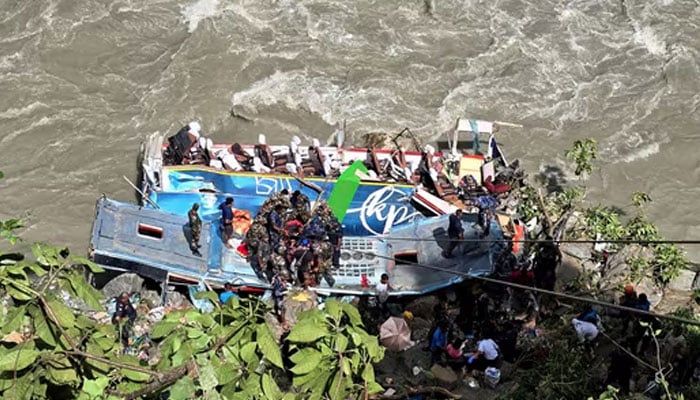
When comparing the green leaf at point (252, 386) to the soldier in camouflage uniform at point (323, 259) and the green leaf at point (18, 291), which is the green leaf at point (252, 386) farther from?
the soldier in camouflage uniform at point (323, 259)

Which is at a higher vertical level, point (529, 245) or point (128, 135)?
point (128, 135)

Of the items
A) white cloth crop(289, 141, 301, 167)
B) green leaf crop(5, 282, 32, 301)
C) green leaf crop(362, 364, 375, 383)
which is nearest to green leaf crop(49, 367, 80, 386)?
green leaf crop(5, 282, 32, 301)

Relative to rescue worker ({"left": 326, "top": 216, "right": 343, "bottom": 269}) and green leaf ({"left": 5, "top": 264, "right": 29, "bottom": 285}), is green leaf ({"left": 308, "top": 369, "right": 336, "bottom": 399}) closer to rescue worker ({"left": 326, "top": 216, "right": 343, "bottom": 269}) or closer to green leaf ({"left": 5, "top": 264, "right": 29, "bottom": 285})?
green leaf ({"left": 5, "top": 264, "right": 29, "bottom": 285})

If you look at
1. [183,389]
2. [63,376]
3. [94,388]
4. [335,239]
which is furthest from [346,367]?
[335,239]

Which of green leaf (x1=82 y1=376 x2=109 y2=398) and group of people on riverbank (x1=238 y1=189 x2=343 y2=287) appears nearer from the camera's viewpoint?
green leaf (x1=82 y1=376 x2=109 y2=398)

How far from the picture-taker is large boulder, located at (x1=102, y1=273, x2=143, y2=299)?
12.4 metres

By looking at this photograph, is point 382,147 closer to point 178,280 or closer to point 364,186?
point 364,186

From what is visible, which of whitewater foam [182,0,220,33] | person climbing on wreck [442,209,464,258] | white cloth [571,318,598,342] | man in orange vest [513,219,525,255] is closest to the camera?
white cloth [571,318,598,342]

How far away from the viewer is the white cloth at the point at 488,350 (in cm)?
1091

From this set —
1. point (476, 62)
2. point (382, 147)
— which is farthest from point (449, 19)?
point (382, 147)

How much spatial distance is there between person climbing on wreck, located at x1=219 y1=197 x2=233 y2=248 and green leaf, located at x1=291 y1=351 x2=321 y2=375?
Result: 9489 mm

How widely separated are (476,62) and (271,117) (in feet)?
16.8

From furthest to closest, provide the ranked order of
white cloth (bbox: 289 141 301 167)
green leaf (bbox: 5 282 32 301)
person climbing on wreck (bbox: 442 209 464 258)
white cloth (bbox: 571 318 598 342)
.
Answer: white cloth (bbox: 289 141 301 167) < person climbing on wreck (bbox: 442 209 464 258) < white cloth (bbox: 571 318 598 342) < green leaf (bbox: 5 282 32 301)

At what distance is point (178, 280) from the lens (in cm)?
1248
